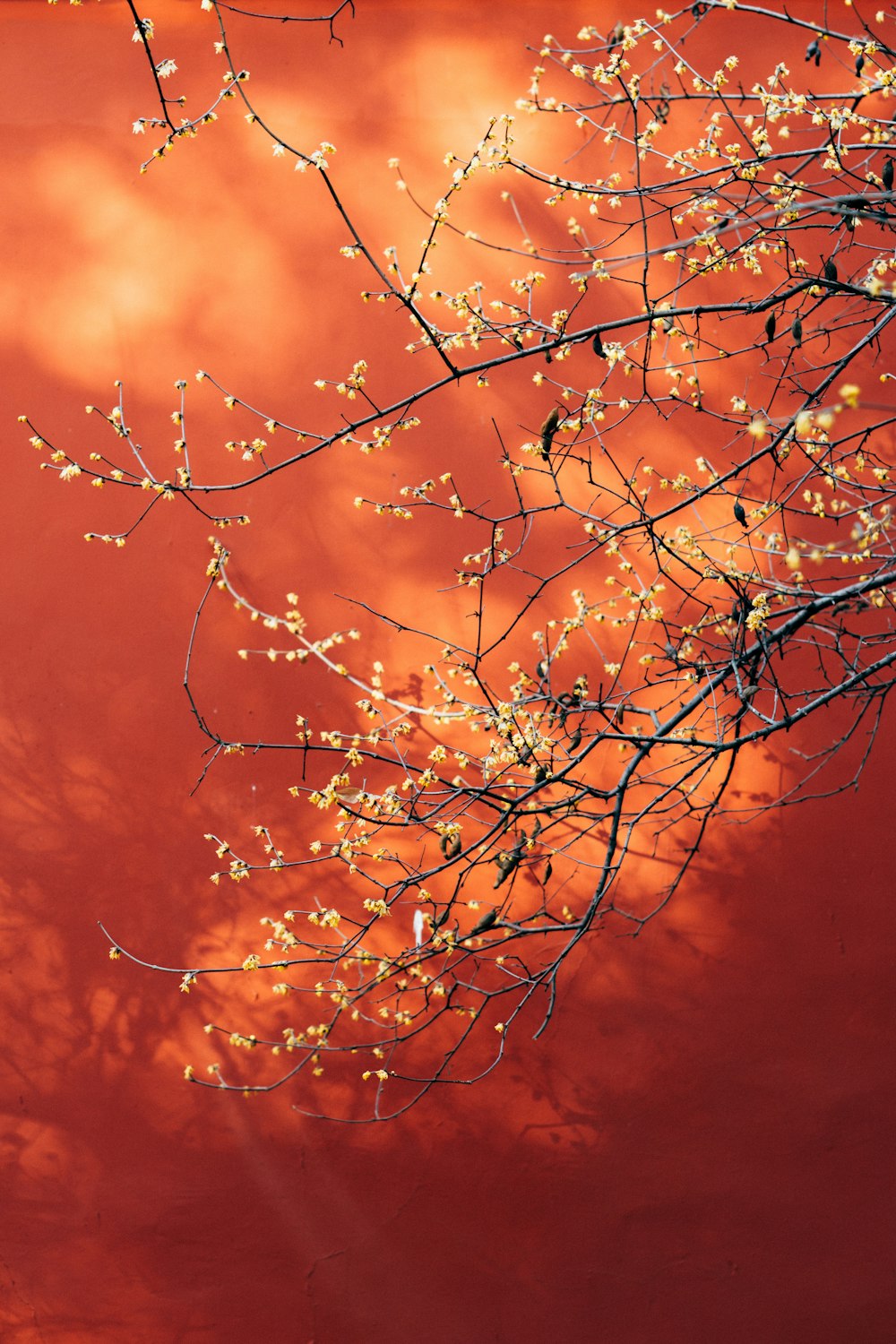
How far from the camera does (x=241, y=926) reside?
10.4ft

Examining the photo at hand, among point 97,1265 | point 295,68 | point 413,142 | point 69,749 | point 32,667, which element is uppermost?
point 295,68

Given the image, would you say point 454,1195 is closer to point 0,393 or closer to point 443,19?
point 0,393

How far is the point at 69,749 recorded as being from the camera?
319 centimetres

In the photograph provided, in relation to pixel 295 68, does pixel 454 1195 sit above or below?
below

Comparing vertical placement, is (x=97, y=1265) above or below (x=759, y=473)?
below

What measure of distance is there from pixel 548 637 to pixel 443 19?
5.94 feet

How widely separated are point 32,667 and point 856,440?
8.09 ft

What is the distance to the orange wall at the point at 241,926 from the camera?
3.15 meters

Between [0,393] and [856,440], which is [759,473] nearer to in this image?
[856,440]

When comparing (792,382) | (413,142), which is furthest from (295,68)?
(792,382)

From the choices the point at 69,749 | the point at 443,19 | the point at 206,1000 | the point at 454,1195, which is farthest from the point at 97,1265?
the point at 443,19

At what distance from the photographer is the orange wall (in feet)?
10.3

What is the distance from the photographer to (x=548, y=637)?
319 centimetres

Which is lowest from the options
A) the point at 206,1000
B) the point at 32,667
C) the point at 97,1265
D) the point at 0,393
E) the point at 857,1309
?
the point at 857,1309
